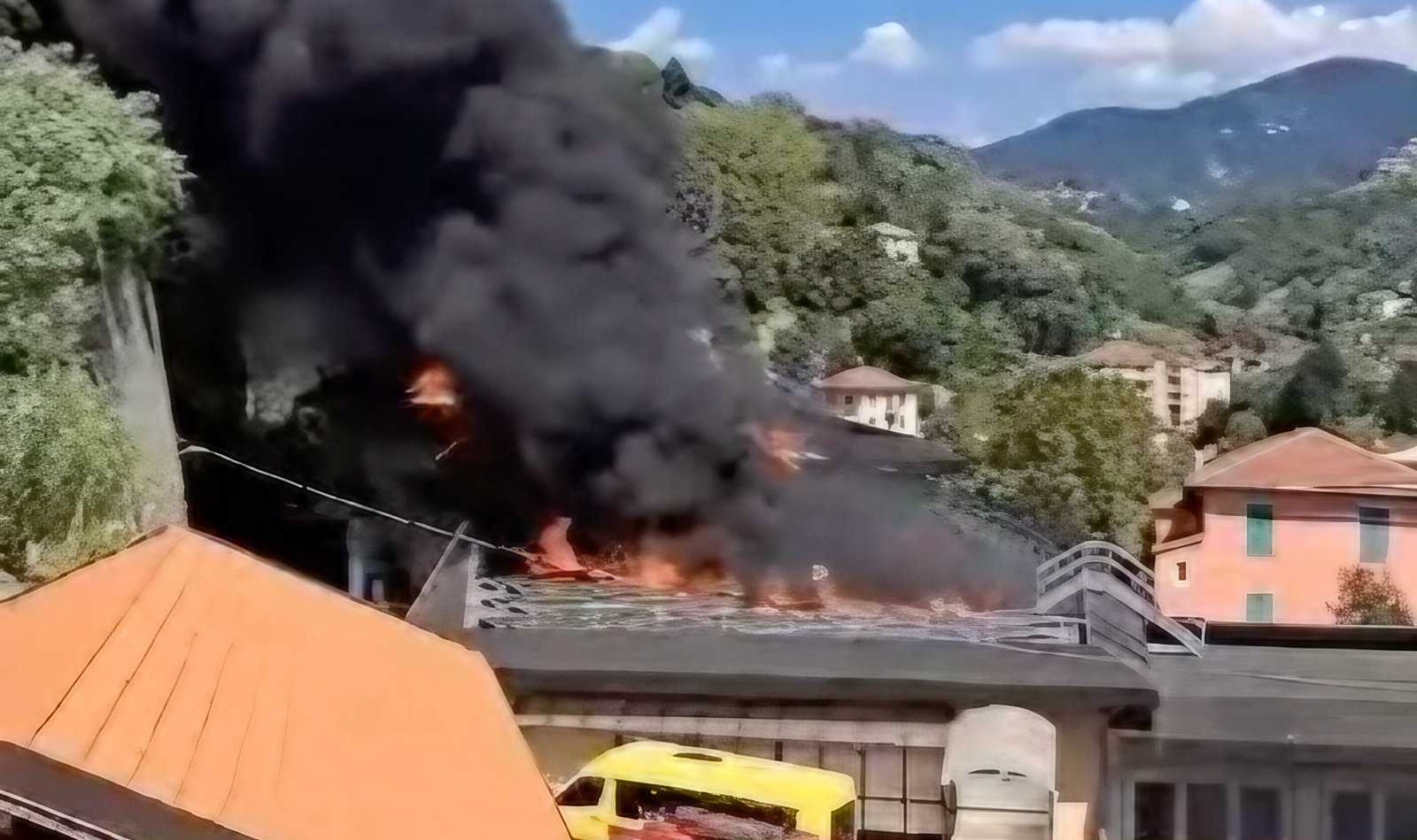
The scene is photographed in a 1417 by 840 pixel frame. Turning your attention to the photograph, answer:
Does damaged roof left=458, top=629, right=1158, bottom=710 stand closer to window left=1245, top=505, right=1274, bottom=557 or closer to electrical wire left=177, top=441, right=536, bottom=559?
electrical wire left=177, top=441, right=536, bottom=559

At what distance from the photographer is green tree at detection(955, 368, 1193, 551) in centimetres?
247

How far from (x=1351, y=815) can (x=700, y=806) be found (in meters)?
1.29

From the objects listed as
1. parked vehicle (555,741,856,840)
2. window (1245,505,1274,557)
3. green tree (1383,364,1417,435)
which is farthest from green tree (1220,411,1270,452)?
parked vehicle (555,741,856,840)

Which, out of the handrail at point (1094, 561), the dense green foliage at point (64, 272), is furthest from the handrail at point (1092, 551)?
the dense green foliage at point (64, 272)

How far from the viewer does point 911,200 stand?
2539 millimetres

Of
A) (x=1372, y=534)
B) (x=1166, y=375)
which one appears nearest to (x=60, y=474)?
(x=1166, y=375)

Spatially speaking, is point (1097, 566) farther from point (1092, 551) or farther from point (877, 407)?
point (877, 407)

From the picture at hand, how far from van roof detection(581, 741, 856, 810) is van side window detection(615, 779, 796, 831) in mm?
10

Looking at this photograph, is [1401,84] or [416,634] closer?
[1401,84]

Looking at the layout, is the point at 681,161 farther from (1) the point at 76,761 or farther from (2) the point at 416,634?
(1) the point at 76,761

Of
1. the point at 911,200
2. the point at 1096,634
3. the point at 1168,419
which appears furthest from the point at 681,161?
the point at 1096,634

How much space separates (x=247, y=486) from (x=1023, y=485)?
1595mm

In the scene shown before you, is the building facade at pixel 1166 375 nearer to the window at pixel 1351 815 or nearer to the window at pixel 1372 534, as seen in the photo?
the window at pixel 1372 534

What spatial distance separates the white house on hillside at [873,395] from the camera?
2.52 meters
